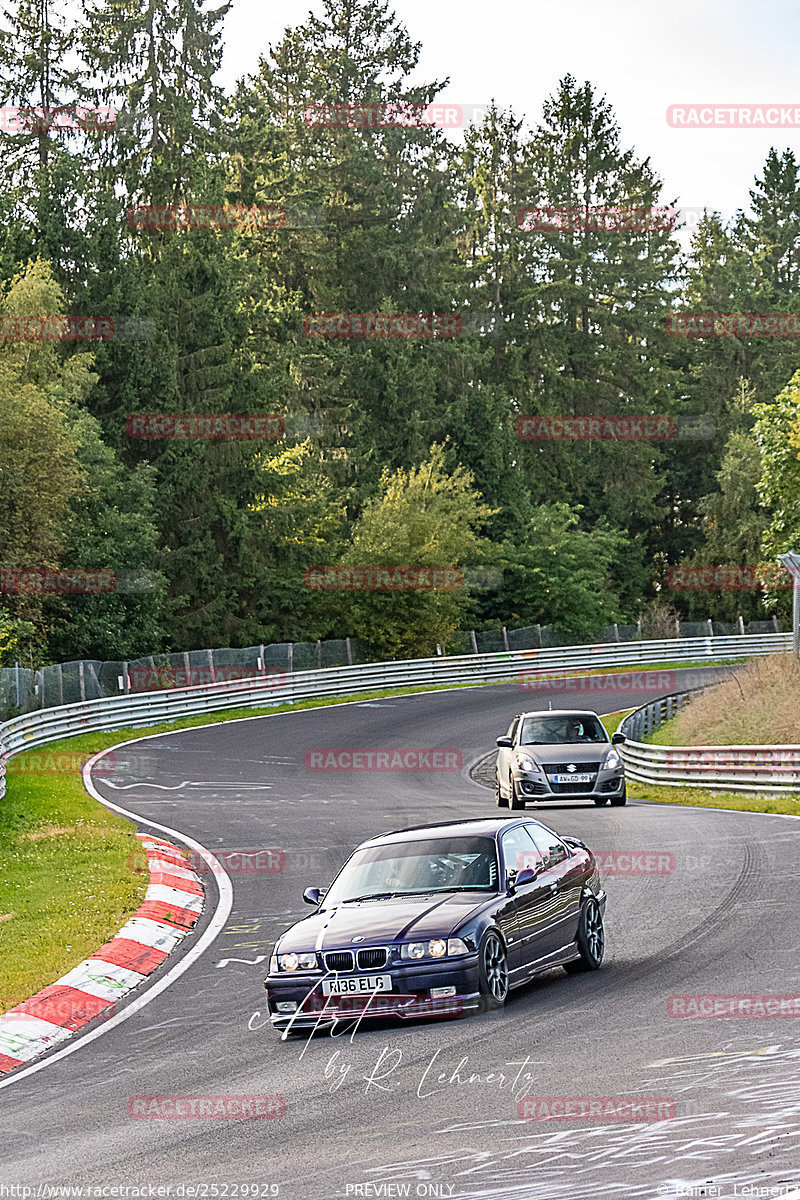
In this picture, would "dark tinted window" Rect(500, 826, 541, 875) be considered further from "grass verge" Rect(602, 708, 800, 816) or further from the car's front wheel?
the car's front wheel

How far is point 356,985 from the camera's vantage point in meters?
9.76

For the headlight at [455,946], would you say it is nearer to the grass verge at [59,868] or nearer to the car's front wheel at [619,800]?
the grass verge at [59,868]

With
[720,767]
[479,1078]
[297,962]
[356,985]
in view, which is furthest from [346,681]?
[479,1078]

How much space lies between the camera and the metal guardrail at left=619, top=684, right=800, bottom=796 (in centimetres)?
2489

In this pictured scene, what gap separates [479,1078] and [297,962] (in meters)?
2.03

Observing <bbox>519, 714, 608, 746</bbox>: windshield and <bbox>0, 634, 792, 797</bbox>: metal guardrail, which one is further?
<bbox>0, 634, 792, 797</bbox>: metal guardrail

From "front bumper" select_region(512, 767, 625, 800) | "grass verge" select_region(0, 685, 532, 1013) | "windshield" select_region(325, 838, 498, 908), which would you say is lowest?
"front bumper" select_region(512, 767, 625, 800)

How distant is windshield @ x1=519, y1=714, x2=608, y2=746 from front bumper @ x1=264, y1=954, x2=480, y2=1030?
15214mm

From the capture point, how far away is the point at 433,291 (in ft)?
250

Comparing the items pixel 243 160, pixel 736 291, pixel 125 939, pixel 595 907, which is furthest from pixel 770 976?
pixel 736 291

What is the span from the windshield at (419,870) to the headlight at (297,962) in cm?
90

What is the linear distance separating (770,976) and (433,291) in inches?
2684

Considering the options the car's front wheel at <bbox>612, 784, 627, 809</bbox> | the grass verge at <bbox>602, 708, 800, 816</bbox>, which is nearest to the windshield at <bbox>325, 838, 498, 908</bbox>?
the grass verge at <bbox>602, 708, 800, 816</bbox>

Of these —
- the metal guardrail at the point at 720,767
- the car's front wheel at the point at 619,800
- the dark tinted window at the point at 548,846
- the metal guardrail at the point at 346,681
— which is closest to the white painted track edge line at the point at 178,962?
the dark tinted window at the point at 548,846
